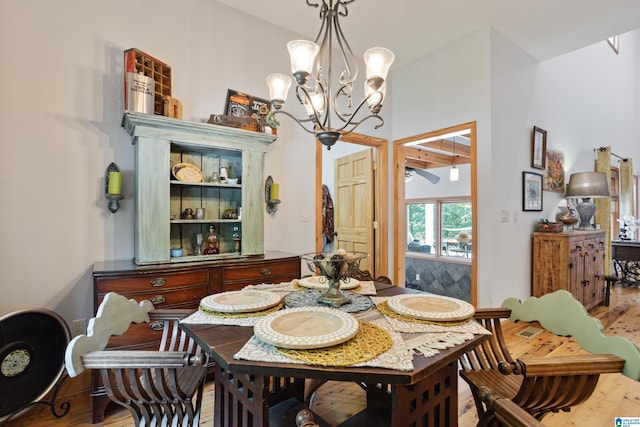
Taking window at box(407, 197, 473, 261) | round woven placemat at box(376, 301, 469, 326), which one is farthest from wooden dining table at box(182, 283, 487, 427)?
window at box(407, 197, 473, 261)

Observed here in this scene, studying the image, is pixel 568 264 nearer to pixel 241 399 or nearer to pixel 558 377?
pixel 558 377

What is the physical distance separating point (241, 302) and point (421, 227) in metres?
5.38

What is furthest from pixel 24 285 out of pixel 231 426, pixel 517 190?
pixel 517 190

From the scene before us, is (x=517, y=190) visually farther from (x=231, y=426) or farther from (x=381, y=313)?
(x=231, y=426)

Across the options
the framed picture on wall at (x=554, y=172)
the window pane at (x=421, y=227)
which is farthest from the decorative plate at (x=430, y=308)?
the window pane at (x=421, y=227)

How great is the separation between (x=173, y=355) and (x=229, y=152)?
1.74m

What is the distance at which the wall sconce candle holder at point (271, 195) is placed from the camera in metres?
2.80

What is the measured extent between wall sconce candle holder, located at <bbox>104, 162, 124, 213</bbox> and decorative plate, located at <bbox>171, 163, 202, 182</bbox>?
354 millimetres

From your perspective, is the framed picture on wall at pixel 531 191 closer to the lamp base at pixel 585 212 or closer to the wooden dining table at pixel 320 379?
the lamp base at pixel 585 212

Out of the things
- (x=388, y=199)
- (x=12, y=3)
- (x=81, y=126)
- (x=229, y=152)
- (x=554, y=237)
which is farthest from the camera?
(x=388, y=199)

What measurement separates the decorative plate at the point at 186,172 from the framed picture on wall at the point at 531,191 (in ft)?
10.9

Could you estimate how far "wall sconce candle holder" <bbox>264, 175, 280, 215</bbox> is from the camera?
2.80 metres

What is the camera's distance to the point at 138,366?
1.03 m

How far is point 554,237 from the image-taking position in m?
3.32
